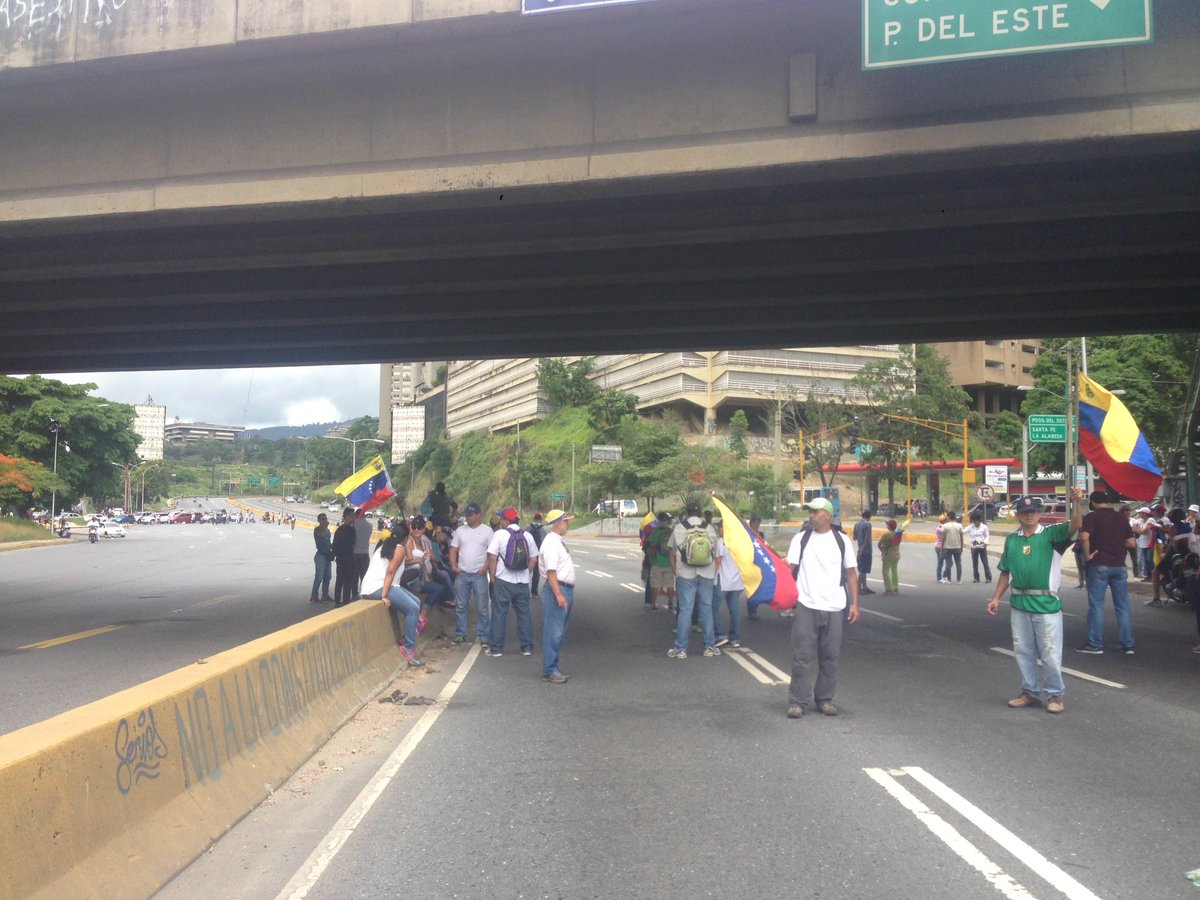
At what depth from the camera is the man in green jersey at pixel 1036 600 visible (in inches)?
331

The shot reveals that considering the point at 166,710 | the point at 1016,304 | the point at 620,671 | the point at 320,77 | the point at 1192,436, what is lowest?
the point at 620,671

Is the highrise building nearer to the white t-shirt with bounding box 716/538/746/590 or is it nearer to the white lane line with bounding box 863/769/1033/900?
the white t-shirt with bounding box 716/538/746/590

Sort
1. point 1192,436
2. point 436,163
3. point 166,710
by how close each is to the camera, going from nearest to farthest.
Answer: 1. point 166,710
2. point 436,163
3. point 1192,436

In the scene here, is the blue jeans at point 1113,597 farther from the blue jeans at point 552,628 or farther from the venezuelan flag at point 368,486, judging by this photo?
the venezuelan flag at point 368,486

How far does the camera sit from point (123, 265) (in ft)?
42.8

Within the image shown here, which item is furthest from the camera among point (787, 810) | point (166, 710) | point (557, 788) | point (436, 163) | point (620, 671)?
point (620, 671)

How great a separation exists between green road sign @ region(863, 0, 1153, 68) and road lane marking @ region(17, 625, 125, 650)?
41.3ft

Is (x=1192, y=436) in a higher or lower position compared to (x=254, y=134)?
lower

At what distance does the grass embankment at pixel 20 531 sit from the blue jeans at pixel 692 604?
47.3 metres

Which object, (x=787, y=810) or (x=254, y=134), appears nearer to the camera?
(x=787, y=810)

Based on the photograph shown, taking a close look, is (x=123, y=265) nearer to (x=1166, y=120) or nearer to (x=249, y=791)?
(x=249, y=791)

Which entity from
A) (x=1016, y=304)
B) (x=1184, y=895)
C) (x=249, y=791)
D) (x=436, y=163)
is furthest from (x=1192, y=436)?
(x=249, y=791)

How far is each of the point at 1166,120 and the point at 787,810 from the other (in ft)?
22.6

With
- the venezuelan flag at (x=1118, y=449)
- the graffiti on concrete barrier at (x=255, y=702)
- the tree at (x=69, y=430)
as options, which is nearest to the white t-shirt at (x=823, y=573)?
the graffiti on concrete barrier at (x=255, y=702)
